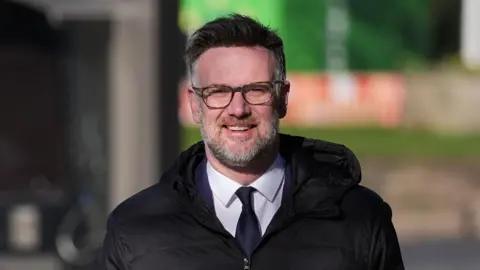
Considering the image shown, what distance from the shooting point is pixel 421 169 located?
18.2 metres

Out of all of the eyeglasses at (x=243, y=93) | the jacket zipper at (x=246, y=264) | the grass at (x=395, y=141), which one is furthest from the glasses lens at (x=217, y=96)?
the grass at (x=395, y=141)

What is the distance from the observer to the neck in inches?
107

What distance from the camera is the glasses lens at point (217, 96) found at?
2.69m

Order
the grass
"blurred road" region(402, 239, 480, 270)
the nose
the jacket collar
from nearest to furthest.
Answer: the nose, the jacket collar, "blurred road" region(402, 239, 480, 270), the grass

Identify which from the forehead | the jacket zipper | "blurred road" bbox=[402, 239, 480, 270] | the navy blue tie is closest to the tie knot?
the navy blue tie

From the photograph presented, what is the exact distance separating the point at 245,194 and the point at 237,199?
0.02 meters

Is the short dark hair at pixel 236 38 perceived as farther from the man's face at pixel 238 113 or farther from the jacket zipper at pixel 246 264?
the jacket zipper at pixel 246 264

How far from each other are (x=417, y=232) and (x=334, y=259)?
13.4 m

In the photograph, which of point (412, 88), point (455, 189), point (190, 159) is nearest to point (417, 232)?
point (455, 189)

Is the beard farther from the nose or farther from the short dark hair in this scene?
the short dark hair

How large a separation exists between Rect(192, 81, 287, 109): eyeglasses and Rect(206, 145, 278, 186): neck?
12 centimetres

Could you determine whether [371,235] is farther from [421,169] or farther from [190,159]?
[421,169]

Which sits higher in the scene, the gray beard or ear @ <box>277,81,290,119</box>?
ear @ <box>277,81,290,119</box>

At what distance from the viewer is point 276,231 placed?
271cm
